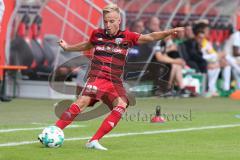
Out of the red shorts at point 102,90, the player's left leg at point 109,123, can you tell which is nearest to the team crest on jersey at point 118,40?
the red shorts at point 102,90

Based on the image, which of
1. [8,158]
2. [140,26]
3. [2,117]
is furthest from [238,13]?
[8,158]

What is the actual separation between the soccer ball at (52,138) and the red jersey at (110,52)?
968mm

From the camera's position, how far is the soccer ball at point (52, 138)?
10.1 meters

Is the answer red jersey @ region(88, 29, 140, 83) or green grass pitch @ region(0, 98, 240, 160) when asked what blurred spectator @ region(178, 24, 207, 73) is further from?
red jersey @ region(88, 29, 140, 83)

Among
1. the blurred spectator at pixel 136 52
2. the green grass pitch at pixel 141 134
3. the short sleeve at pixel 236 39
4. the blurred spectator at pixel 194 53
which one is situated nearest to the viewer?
the green grass pitch at pixel 141 134

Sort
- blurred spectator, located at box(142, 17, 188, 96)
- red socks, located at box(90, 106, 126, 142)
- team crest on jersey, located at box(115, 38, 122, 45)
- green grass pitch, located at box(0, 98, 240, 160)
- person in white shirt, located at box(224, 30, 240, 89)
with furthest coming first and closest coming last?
person in white shirt, located at box(224, 30, 240, 89), blurred spectator, located at box(142, 17, 188, 96), team crest on jersey, located at box(115, 38, 122, 45), red socks, located at box(90, 106, 126, 142), green grass pitch, located at box(0, 98, 240, 160)

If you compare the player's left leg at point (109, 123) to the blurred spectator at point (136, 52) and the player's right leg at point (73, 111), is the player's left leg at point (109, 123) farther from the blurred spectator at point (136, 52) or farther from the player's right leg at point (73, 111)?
the blurred spectator at point (136, 52)

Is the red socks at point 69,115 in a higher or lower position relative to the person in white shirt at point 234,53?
lower

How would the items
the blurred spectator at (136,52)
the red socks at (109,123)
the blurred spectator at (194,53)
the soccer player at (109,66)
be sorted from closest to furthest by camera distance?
the red socks at (109,123) → the soccer player at (109,66) → the blurred spectator at (136,52) → the blurred spectator at (194,53)

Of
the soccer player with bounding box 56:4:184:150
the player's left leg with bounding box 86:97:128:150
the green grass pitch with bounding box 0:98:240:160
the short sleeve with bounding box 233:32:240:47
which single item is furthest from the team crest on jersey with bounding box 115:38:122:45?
the short sleeve with bounding box 233:32:240:47

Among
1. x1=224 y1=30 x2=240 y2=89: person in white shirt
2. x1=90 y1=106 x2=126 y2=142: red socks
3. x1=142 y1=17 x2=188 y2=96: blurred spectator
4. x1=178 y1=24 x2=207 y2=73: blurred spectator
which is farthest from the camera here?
x1=224 y1=30 x2=240 y2=89: person in white shirt

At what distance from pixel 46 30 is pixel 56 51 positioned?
607 millimetres

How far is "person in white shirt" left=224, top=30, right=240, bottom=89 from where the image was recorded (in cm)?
2317

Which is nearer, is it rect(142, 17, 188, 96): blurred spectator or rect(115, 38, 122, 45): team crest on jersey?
rect(115, 38, 122, 45): team crest on jersey
